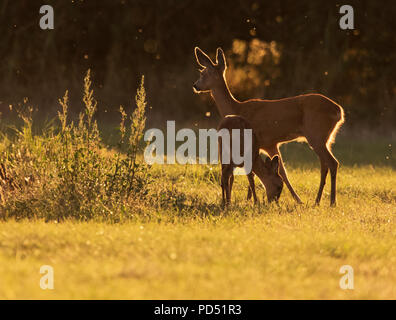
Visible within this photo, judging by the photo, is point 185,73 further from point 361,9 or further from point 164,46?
point 361,9

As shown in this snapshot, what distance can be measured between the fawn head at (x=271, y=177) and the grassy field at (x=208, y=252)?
0.25 meters

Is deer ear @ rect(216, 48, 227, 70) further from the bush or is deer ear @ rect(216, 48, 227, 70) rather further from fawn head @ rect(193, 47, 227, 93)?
the bush

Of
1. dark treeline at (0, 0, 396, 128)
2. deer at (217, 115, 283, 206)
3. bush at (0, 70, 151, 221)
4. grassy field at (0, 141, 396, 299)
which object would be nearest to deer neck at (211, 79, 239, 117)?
deer at (217, 115, 283, 206)

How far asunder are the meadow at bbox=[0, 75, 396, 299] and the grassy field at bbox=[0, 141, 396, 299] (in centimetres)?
1

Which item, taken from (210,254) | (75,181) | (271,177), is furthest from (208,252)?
(271,177)

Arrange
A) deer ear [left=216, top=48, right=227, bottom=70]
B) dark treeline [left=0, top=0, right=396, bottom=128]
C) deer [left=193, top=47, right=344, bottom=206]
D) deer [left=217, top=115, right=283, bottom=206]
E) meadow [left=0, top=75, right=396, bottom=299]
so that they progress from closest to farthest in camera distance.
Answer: meadow [left=0, top=75, right=396, bottom=299]
deer [left=217, top=115, right=283, bottom=206]
deer [left=193, top=47, right=344, bottom=206]
deer ear [left=216, top=48, right=227, bottom=70]
dark treeline [left=0, top=0, right=396, bottom=128]

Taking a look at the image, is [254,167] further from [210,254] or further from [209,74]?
[210,254]

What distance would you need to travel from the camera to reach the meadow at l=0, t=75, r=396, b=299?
192 inches

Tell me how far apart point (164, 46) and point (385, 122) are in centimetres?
724

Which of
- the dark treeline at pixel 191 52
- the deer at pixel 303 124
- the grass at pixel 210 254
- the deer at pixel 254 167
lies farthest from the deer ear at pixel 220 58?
the dark treeline at pixel 191 52

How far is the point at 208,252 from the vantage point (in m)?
5.89

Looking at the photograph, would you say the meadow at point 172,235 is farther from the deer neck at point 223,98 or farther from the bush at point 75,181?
the deer neck at point 223,98

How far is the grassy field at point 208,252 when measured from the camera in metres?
4.79

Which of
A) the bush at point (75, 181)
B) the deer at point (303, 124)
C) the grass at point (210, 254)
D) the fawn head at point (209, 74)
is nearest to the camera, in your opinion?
the grass at point (210, 254)
